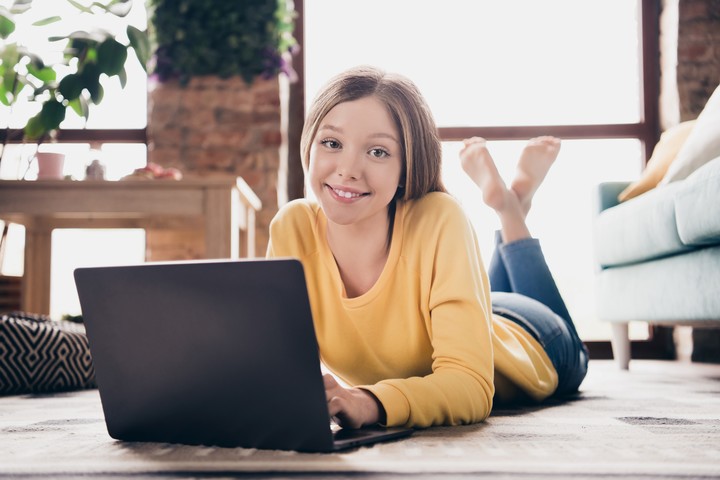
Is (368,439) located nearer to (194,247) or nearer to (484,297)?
(484,297)

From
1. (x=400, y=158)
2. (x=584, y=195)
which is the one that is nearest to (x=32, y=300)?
(x=400, y=158)

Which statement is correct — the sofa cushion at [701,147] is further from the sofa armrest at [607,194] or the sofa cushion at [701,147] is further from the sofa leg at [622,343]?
the sofa leg at [622,343]

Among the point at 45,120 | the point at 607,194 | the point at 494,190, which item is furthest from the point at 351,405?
the point at 45,120

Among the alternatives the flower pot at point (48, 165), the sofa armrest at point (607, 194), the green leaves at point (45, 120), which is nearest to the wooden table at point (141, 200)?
the flower pot at point (48, 165)

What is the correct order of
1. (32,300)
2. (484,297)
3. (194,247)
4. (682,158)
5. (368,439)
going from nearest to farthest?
(368,439)
(484,297)
(682,158)
(32,300)
(194,247)

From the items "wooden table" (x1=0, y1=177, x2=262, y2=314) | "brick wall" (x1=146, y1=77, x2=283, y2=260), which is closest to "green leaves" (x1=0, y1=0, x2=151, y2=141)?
"wooden table" (x1=0, y1=177, x2=262, y2=314)

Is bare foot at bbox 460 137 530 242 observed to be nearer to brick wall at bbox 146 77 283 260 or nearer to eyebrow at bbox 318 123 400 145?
eyebrow at bbox 318 123 400 145

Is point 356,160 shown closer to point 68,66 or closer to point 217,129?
point 68,66

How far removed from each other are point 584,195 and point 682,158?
4.37ft

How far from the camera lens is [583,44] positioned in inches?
135

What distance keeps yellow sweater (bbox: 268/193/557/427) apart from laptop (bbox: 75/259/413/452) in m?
0.12

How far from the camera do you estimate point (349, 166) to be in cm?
103

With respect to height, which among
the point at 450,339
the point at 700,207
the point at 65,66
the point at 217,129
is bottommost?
the point at 450,339

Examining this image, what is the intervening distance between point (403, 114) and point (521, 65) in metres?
2.55
